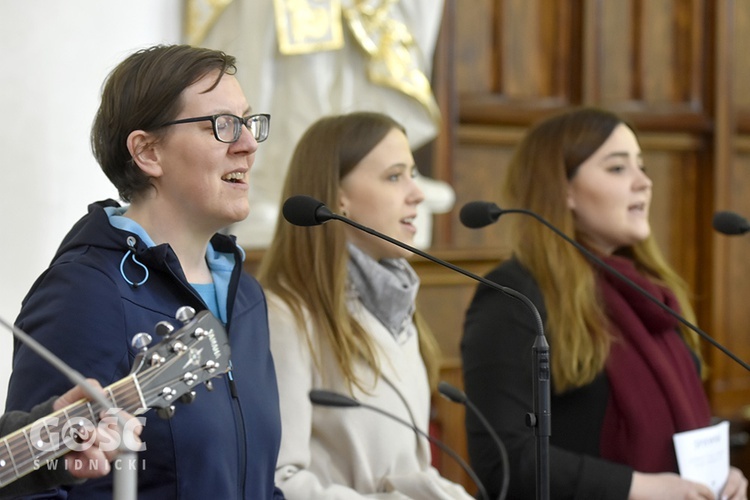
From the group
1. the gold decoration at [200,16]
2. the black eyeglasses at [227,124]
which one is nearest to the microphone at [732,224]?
the black eyeglasses at [227,124]

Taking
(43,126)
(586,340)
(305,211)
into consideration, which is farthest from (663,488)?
(43,126)

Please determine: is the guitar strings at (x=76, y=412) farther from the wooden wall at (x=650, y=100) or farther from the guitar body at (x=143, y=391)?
the wooden wall at (x=650, y=100)

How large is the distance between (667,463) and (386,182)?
98 centimetres

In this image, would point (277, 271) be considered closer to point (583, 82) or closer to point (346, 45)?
point (346, 45)

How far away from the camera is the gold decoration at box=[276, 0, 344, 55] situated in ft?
11.3

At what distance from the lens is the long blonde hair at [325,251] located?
91.7 inches

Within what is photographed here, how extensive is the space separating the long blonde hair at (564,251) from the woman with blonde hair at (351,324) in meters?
0.35

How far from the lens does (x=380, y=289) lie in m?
2.42

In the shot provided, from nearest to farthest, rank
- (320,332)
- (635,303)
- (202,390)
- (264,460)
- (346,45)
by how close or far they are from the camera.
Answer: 1. (202,390)
2. (264,460)
3. (320,332)
4. (635,303)
5. (346,45)

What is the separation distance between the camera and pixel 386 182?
2467 mm

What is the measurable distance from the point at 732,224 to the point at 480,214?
596 millimetres

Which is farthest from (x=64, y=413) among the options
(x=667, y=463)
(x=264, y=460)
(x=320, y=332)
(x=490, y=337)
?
(x=667, y=463)

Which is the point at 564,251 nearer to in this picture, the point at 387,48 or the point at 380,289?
the point at 380,289

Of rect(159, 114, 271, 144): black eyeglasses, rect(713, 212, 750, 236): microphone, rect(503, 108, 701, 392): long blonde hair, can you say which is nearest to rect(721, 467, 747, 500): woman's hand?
rect(503, 108, 701, 392): long blonde hair
